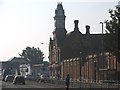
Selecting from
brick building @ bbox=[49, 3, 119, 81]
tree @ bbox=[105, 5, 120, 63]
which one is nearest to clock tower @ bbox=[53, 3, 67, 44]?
brick building @ bbox=[49, 3, 119, 81]

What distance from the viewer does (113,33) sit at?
4819cm

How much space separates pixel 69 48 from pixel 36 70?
969 inches

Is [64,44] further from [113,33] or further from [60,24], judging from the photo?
[113,33]

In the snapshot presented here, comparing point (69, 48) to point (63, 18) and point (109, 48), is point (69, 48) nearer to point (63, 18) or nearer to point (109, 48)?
point (63, 18)

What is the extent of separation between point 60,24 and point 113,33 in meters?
90.2

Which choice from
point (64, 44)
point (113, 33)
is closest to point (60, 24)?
point (64, 44)

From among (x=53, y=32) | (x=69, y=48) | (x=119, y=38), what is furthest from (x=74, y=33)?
(x=119, y=38)

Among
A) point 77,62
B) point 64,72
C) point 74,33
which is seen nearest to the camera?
point 77,62

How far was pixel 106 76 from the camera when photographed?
71.8 metres

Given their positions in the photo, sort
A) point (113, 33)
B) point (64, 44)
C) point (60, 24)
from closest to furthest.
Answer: point (113, 33)
point (64, 44)
point (60, 24)

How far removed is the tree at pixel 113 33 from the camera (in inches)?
1866

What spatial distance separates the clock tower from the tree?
289 feet

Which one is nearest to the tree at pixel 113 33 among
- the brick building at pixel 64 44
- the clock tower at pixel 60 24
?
the brick building at pixel 64 44

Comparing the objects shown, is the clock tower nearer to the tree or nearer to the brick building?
the brick building
